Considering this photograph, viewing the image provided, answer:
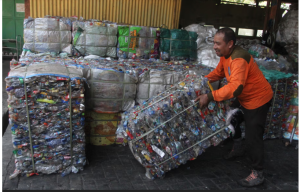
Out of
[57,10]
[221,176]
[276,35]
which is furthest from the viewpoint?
[276,35]

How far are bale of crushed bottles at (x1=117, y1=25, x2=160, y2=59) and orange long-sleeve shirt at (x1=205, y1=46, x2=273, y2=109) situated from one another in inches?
92.2

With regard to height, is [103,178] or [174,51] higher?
[174,51]

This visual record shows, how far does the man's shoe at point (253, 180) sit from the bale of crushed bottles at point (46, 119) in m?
2.01

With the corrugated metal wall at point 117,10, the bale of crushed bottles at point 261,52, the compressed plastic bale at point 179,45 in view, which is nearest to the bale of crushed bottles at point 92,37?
the compressed plastic bale at point 179,45

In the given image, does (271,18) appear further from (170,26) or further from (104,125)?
(104,125)

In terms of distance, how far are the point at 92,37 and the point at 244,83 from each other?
324 centimetres

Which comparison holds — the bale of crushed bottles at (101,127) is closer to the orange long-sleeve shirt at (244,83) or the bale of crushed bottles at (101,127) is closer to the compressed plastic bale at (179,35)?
the orange long-sleeve shirt at (244,83)

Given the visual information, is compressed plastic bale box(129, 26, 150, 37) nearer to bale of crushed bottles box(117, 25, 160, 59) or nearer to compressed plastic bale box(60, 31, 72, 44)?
bale of crushed bottles box(117, 25, 160, 59)

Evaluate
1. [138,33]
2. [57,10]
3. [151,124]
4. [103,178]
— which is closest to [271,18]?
[138,33]

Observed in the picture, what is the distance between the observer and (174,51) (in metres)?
5.27

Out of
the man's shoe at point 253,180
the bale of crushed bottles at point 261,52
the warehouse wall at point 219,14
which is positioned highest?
the warehouse wall at point 219,14

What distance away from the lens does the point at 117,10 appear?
6.33 meters

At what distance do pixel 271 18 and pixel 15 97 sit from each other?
786 cm

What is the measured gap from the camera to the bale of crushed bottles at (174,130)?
2.82 m
